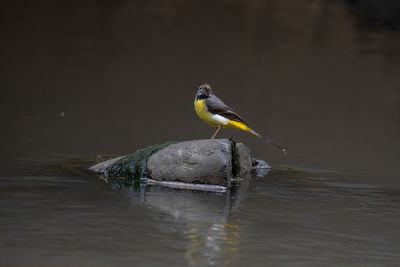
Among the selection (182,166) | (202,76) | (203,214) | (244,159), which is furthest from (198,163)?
(202,76)

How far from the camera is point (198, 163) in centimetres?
823

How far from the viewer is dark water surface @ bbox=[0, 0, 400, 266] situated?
20.7 feet

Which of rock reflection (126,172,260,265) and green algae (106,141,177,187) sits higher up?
green algae (106,141,177,187)

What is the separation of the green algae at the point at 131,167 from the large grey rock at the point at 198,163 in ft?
0.65

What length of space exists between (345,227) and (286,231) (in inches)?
22.9

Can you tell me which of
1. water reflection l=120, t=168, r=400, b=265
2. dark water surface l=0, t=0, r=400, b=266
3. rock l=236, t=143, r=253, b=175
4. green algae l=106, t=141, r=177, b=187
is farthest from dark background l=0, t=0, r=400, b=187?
green algae l=106, t=141, r=177, b=187

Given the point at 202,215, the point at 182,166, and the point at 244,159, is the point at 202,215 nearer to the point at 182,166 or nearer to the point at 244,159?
the point at 182,166

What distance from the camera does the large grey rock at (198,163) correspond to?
823 centimetres

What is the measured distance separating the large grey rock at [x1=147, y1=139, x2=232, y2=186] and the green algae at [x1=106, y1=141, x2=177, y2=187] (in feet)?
0.65

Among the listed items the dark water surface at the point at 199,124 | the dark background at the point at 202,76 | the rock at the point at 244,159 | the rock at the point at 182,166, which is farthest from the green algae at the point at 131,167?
the dark background at the point at 202,76

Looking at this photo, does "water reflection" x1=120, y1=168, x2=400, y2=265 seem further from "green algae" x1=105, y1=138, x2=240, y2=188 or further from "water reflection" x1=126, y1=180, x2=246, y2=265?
"green algae" x1=105, y1=138, x2=240, y2=188

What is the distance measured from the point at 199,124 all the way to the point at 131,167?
11.5ft

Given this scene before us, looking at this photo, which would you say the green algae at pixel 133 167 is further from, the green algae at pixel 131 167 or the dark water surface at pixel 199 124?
the dark water surface at pixel 199 124

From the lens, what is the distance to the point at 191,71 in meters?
16.7
